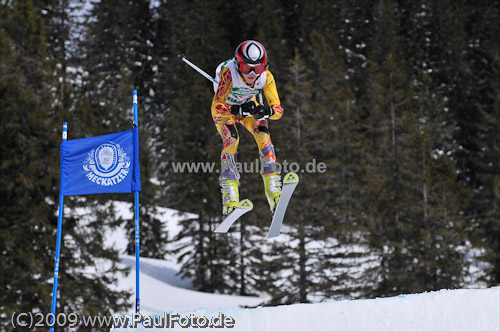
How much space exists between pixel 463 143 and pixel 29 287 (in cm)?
3185

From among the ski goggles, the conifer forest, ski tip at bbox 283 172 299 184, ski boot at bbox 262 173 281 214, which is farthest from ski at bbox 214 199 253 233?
the conifer forest

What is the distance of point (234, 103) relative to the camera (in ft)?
24.2

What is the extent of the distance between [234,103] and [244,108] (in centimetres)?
37

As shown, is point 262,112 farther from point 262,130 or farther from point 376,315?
point 376,315

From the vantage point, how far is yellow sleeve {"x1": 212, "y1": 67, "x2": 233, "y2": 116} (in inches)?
282

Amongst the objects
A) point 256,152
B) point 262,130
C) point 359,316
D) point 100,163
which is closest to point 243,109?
point 262,130

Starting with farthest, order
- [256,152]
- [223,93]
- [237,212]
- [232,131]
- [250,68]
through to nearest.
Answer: [256,152]
[232,131]
[223,93]
[237,212]
[250,68]

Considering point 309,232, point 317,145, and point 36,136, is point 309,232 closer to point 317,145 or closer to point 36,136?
point 317,145

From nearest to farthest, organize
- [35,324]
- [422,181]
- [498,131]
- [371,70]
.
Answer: [35,324] → [422,181] → [498,131] → [371,70]

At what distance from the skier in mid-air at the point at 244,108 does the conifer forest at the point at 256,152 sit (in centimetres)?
862

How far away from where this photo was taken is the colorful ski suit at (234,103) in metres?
7.15

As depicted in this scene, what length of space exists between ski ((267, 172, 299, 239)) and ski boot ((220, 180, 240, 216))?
0.63m

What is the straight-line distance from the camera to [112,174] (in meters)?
8.75

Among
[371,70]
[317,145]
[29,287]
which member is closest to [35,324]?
[29,287]
